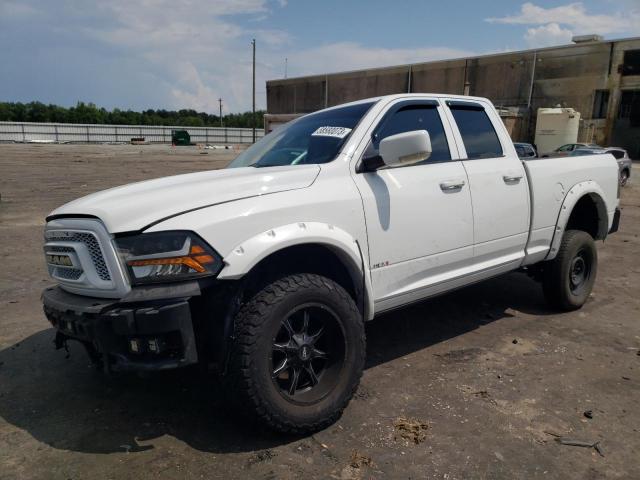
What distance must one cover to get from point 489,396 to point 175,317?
2126mm

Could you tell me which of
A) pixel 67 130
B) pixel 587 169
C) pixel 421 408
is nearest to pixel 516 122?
pixel 587 169

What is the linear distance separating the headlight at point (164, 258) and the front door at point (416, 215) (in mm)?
1141

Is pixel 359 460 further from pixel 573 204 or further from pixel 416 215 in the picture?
pixel 573 204

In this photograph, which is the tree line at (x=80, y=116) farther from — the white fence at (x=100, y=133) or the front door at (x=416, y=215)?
the front door at (x=416, y=215)

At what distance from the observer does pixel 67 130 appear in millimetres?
67000

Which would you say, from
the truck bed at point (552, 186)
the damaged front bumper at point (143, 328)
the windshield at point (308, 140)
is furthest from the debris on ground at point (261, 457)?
the truck bed at point (552, 186)

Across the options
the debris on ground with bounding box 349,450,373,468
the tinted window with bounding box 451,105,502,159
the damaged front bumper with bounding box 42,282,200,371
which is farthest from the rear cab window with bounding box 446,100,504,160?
the damaged front bumper with bounding box 42,282,200,371

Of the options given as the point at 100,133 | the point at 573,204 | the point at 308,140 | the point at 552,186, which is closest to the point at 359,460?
the point at 308,140

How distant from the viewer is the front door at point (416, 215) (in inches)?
129

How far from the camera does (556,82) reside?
141 ft

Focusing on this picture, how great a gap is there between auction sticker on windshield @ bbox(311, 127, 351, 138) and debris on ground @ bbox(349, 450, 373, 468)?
1967mm

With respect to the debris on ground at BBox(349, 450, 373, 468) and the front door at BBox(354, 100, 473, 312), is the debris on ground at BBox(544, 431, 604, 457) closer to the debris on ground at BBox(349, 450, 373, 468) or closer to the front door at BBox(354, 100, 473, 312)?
the debris on ground at BBox(349, 450, 373, 468)

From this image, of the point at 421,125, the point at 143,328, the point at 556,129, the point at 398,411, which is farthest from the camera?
the point at 556,129

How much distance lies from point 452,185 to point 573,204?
184 centimetres
